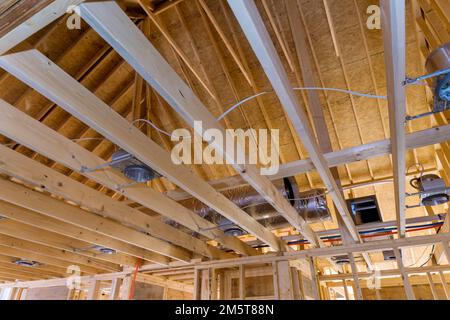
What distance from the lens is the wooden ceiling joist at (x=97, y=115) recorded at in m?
1.34

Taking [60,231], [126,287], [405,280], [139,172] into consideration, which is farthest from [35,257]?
[405,280]

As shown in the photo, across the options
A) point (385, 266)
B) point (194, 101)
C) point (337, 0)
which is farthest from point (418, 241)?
point (385, 266)

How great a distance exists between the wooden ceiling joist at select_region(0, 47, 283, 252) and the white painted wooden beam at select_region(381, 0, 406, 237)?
1052 millimetres

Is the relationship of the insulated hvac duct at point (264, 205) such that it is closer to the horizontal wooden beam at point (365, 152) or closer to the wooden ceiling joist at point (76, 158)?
the wooden ceiling joist at point (76, 158)

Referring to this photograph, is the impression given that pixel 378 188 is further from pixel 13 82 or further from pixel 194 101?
pixel 13 82

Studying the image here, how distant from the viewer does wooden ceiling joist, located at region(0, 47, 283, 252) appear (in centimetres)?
134

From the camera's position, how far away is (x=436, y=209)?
4871mm

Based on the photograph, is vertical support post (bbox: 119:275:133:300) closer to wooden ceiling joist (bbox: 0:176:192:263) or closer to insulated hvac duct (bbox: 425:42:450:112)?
wooden ceiling joist (bbox: 0:176:192:263)

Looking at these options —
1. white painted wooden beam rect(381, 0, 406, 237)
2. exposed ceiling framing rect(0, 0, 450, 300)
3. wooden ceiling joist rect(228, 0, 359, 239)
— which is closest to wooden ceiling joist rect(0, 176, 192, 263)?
exposed ceiling framing rect(0, 0, 450, 300)

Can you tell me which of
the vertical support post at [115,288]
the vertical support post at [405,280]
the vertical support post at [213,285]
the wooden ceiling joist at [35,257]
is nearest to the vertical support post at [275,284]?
the vertical support post at [213,285]

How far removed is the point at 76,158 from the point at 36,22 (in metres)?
1.24

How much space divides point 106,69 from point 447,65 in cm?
385

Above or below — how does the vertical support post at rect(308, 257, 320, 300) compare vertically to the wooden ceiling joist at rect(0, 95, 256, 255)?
below

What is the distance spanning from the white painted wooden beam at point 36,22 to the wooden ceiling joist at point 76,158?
2.46ft
